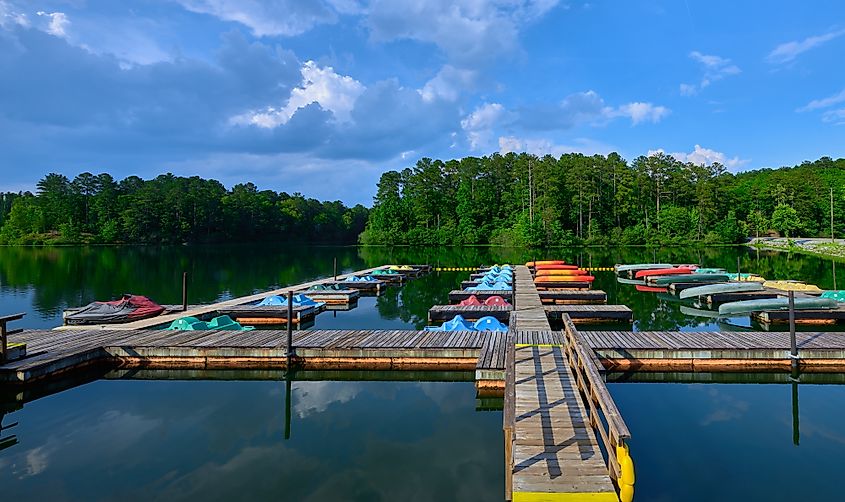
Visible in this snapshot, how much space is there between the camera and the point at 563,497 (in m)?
5.14

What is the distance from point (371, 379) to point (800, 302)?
14611mm

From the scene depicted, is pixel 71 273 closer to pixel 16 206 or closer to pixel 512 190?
pixel 512 190

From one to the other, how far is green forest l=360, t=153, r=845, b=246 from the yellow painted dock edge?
62970 millimetres

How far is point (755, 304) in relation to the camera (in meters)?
17.7

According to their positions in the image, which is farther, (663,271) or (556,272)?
(663,271)

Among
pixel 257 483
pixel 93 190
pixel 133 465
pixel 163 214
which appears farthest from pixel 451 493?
pixel 93 190

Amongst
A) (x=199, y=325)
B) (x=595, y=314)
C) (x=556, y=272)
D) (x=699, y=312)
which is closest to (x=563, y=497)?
(x=199, y=325)

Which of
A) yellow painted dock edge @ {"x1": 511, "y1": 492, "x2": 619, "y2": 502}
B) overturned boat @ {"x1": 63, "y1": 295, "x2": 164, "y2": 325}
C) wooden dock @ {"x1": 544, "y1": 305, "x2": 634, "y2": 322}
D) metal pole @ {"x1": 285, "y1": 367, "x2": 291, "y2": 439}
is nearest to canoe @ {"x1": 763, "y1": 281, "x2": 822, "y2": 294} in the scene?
wooden dock @ {"x1": 544, "y1": 305, "x2": 634, "y2": 322}

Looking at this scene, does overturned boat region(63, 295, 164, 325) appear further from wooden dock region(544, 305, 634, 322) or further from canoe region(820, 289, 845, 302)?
canoe region(820, 289, 845, 302)

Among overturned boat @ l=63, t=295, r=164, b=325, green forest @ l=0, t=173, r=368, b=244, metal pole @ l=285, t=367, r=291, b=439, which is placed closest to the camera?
metal pole @ l=285, t=367, r=291, b=439

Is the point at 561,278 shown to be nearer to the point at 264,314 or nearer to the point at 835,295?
the point at 835,295

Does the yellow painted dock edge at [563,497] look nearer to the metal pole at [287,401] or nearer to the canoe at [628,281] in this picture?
the metal pole at [287,401]

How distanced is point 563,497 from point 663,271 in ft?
92.5

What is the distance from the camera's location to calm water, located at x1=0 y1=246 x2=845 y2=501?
259 inches
